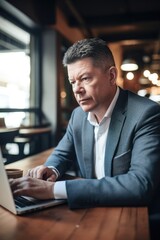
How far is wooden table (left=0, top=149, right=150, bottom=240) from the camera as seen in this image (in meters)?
0.85

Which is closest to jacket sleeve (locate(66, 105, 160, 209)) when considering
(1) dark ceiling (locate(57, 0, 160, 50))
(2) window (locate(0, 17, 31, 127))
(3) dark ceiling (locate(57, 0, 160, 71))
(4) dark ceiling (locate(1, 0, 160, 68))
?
(2) window (locate(0, 17, 31, 127))

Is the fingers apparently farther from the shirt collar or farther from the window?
the window

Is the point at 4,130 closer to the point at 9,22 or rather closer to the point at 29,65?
the point at 9,22

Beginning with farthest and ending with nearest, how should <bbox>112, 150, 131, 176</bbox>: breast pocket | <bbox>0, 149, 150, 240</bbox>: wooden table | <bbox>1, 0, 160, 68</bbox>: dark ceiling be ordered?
<bbox>1, 0, 160, 68</bbox>: dark ceiling < <bbox>112, 150, 131, 176</bbox>: breast pocket < <bbox>0, 149, 150, 240</bbox>: wooden table

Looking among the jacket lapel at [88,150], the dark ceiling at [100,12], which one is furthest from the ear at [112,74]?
the dark ceiling at [100,12]

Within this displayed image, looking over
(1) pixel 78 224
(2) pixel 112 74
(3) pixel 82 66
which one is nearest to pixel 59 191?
(1) pixel 78 224

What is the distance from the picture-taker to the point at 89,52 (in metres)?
1.43

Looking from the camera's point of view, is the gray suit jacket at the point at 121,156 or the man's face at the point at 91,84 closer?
the gray suit jacket at the point at 121,156

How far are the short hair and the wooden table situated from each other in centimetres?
70

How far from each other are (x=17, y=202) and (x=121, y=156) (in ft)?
1.75

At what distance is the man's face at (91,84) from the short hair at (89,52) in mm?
21

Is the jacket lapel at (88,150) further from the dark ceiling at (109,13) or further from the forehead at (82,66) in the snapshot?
the dark ceiling at (109,13)

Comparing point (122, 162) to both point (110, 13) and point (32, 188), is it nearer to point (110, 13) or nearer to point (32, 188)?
point (32, 188)

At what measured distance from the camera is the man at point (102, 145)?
1.12 metres
